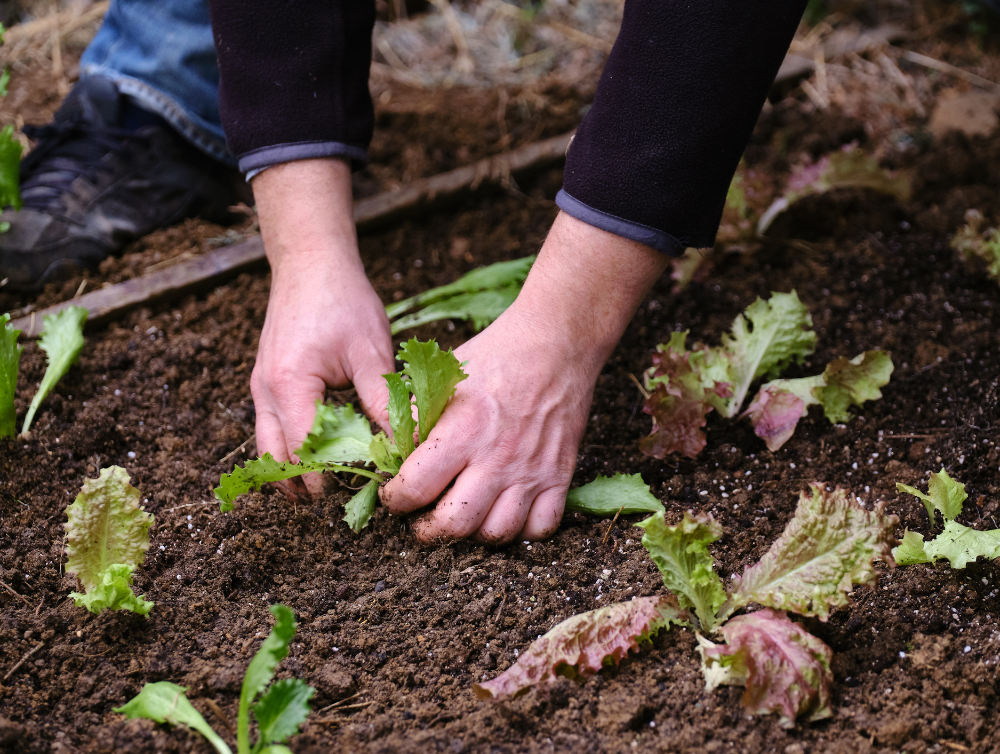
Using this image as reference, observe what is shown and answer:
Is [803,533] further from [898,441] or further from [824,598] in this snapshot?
[898,441]

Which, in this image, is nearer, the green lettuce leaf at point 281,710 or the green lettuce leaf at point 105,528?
the green lettuce leaf at point 281,710

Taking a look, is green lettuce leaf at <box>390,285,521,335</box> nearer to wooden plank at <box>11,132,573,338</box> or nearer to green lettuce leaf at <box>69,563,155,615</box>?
wooden plank at <box>11,132,573,338</box>

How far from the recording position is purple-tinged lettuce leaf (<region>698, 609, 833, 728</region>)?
1148 millimetres

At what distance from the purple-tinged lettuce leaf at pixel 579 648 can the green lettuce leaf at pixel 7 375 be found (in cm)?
121

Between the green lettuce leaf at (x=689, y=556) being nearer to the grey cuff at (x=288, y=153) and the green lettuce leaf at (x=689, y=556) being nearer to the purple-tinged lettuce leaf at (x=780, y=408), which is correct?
the purple-tinged lettuce leaf at (x=780, y=408)

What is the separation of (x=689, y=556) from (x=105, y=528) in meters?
1.00

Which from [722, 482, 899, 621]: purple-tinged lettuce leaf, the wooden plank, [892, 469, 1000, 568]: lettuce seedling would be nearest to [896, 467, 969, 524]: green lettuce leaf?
[892, 469, 1000, 568]: lettuce seedling

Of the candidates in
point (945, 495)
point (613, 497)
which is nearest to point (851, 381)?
point (945, 495)

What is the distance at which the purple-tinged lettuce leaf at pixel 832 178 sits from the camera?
2.34 m

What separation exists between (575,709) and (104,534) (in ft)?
2.81

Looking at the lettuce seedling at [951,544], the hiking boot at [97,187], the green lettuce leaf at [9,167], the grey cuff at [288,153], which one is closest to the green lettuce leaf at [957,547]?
the lettuce seedling at [951,544]

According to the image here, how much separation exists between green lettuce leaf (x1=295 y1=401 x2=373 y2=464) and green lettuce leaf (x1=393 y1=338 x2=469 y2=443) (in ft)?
0.29

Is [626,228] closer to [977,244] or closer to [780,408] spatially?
[780,408]

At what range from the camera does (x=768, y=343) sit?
1861mm
